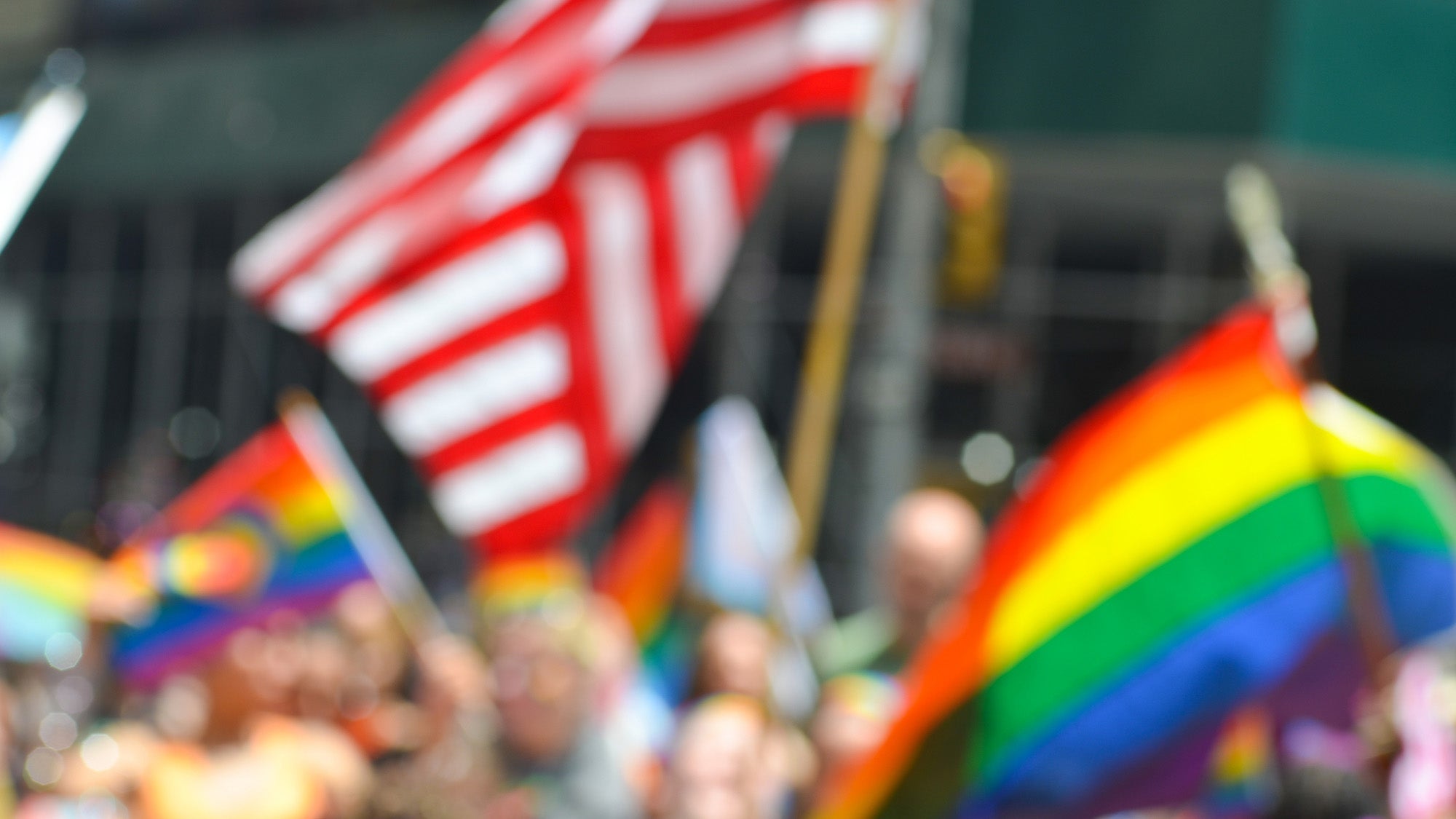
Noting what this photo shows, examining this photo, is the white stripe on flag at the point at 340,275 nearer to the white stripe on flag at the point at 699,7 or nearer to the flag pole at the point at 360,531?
the white stripe on flag at the point at 699,7

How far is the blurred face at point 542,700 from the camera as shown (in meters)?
4.59

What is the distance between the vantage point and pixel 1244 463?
148 inches

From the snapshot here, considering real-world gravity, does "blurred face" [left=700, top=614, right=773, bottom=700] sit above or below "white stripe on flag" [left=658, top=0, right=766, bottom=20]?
below

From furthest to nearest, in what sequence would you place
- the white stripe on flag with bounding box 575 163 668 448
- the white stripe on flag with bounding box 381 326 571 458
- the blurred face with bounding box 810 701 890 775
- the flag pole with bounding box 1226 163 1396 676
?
the white stripe on flag with bounding box 381 326 571 458
the white stripe on flag with bounding box 575 163 668 448
the blurred face with bounding box 810 701 890 775
the flag pole with bounding box 1226 163 1396 676

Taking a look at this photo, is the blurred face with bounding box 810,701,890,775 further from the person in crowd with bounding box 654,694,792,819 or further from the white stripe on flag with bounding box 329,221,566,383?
the white stripe on flag with bounding box 329,221,566,383

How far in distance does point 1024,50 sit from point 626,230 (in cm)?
1072

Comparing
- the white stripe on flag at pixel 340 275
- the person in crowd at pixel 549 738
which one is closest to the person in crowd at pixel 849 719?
the person in crowd at pixel 549 738

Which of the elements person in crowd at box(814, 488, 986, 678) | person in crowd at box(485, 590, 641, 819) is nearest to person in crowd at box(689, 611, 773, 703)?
person in crowd at box(814, 488, 986, 678)

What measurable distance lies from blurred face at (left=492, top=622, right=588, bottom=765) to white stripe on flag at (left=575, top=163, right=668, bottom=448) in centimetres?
62

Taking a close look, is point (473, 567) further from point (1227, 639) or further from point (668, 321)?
point (1227, 639)

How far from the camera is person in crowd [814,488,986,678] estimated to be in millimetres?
4773

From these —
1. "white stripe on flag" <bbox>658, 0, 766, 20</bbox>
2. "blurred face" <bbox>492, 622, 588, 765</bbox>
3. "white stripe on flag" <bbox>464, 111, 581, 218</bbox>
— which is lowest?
"blurred face" <bbox>492, 622, 588, 765</bbox>

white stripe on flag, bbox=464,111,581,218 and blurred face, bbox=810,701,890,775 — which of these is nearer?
blurred face, bbox=810,701,890,775

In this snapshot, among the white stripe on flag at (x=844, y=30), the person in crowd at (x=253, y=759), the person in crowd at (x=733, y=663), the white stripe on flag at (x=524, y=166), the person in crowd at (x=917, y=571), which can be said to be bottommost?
the person in crowd at (x=253, y=759)
